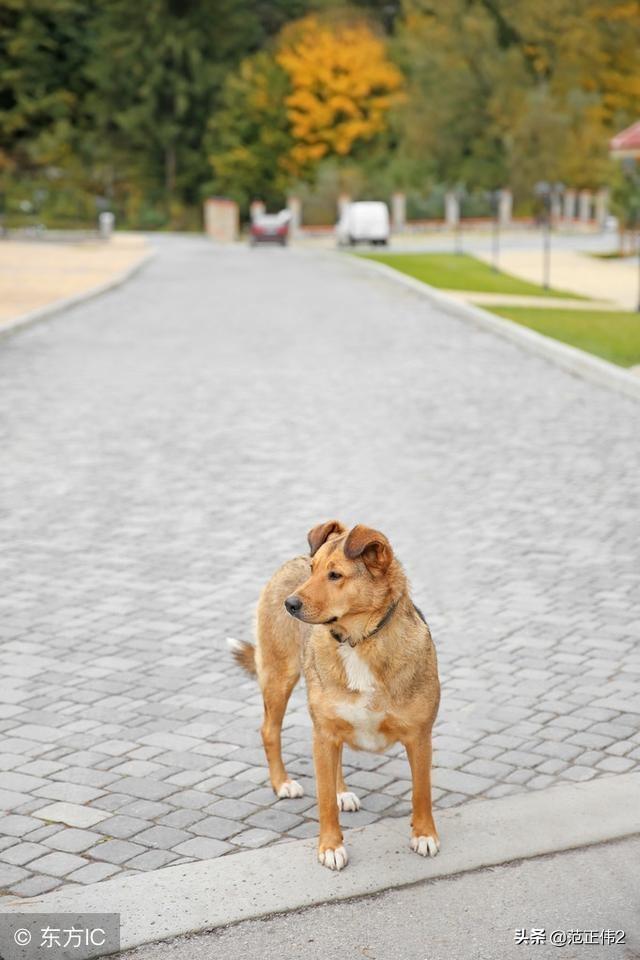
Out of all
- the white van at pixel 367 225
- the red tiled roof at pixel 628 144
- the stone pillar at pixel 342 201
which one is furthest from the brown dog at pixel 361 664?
the stone pillar at pixel 342 201

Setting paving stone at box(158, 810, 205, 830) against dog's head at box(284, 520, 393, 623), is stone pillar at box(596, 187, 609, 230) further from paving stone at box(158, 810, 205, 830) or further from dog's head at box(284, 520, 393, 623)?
dog's head at box(284, 520, 393, 623)

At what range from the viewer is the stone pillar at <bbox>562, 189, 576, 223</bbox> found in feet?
266

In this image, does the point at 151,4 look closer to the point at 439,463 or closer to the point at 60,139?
the point at 60,139

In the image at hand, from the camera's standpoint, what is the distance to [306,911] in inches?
185

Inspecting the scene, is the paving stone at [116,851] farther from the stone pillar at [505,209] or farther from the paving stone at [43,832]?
the stone pillar at [505,209]

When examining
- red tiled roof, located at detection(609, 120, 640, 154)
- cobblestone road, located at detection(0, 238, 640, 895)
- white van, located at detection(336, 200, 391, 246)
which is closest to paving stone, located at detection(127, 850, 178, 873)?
cobblestone road, located at detection(0, 238, 640, 895)

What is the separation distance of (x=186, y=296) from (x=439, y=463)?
20129 mm

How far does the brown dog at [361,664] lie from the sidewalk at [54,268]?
68.1 ft

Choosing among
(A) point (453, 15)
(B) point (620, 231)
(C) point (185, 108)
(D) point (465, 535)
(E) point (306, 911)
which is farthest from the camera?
(C) point (185, 108)

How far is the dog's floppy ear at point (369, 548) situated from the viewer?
462 centimetres

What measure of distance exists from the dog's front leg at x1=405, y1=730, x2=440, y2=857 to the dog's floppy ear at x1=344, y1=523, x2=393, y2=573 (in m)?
0.67

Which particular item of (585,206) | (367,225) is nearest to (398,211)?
(585,206)

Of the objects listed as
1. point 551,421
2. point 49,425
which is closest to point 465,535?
point 551,421

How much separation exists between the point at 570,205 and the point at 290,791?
258ft
